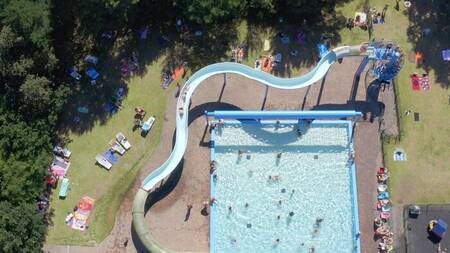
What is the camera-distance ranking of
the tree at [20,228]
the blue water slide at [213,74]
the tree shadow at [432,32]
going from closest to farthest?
the tree at [20,228] → the blue water slide at [213,74] → the tree shadow at [432,32]

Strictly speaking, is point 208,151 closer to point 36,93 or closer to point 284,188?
point 284,188

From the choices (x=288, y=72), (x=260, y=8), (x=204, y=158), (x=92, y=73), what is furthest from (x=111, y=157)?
(x=260, y=8)

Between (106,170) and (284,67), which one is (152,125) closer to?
(106,170)

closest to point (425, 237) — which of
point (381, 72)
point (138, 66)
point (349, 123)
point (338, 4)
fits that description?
point (349, 123)

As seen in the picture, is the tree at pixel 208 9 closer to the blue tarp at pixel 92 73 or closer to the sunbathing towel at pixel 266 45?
the sunbathing towel at pixel 266 45

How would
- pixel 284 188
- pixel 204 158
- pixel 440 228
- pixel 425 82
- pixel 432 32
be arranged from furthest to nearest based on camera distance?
pixel 432 32
pixel 425 82
pixel 204 158
pixel 284 188
pixel 440 228

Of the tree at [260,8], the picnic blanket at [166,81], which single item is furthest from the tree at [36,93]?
the tree at [260,8]

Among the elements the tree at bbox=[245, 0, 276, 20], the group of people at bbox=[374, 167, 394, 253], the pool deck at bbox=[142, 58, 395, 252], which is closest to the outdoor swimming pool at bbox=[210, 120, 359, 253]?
the pool deck at bbox=[142, 58, 395, 252]

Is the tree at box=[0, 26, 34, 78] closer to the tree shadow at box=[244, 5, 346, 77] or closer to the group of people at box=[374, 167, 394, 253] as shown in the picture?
the tree shadow at box=[244, 5, 346, 77]
